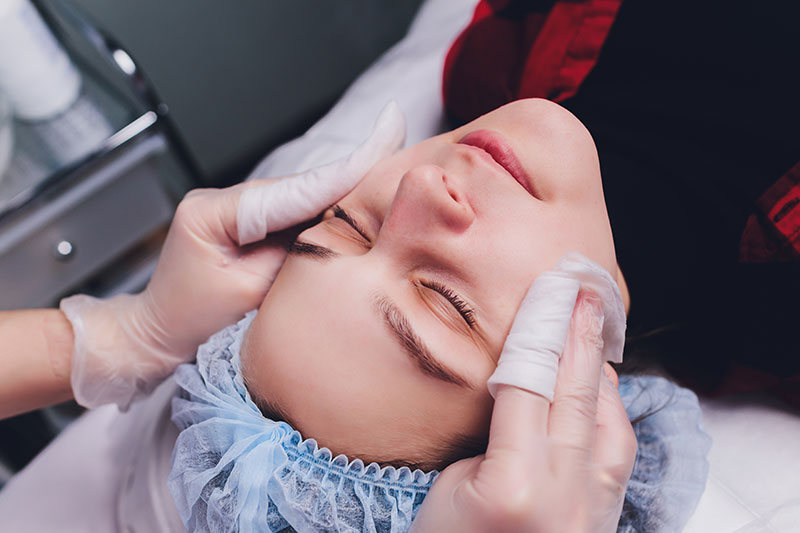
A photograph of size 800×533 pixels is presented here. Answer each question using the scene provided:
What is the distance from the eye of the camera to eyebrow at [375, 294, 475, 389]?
70cm

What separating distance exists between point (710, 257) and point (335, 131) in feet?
2.70

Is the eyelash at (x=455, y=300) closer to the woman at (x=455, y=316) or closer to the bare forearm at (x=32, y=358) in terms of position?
the woman at (x=455, y=316)

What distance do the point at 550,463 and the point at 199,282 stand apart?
1.98 feet

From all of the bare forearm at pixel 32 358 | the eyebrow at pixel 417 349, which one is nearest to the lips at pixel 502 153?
the eyebrow at pixel 417 349

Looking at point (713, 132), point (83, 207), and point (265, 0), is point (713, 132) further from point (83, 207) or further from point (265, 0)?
point (265, 0)

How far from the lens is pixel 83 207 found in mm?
1271

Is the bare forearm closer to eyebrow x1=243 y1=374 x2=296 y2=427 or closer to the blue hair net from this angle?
the blue hair net

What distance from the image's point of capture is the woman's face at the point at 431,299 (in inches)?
28.2

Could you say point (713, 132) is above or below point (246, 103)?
below

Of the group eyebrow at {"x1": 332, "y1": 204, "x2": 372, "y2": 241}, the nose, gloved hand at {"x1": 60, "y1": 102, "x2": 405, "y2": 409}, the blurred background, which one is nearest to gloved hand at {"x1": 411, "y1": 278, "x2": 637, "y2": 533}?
the nose

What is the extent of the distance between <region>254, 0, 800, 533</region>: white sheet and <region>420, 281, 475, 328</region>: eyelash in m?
0.48

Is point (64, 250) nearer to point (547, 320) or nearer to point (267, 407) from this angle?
point (267, 407)

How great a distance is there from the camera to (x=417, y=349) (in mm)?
706

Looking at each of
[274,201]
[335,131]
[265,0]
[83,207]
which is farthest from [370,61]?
[274,201]
